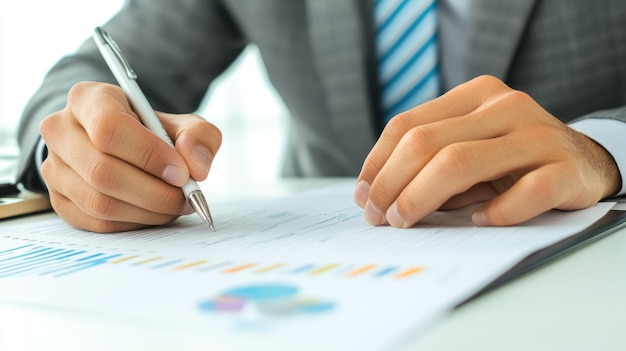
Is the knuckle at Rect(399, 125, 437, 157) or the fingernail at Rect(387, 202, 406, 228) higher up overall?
the knuckle at Rect(399, 125, 437, 157)

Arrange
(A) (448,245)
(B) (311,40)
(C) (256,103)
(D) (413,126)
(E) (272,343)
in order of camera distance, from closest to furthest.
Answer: (E) (272,343) < (A) (448,245) < (D) (413,126) < (B) (311,40) < (C) (256,103)

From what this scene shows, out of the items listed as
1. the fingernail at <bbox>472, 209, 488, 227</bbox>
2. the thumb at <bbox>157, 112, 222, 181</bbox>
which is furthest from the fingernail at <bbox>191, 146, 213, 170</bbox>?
the fingernail at <bbox>472, 209, 488, 227</bbox>

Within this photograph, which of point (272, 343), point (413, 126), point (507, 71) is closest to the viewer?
point (272, 343)

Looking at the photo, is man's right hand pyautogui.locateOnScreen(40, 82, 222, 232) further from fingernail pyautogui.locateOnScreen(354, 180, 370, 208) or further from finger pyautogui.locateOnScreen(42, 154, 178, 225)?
fingernail pyautogui.locateOnScreen(354, 180, 370, 208)

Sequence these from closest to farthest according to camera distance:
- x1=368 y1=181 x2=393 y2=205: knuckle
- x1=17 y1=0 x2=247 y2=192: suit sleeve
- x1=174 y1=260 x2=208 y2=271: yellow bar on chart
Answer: x1=174 y1=260 x2=208 y2=271: yellow bar on chart → x1=368 y1=181 x2=393 y2=205: knuckle → x1=17 y1=0 x2=247 y2=192: suit sleeve

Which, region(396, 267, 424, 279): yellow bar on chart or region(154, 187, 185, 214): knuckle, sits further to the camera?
region(154, 187, 185, 214): knuckle

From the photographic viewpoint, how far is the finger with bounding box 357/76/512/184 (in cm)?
55

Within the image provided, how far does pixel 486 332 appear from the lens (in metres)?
0.30

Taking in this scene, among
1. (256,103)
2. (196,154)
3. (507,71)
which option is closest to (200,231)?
→ (196,154)

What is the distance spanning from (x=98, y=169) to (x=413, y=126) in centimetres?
27

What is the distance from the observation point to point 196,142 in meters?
0.58

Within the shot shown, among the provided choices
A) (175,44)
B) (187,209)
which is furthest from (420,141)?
(175,44)

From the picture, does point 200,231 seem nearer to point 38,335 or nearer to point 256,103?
point 38,335

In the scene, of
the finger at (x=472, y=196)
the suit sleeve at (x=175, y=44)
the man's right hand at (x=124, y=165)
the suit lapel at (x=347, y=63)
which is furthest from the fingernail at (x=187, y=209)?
the suit sleeve at (x=175, y=44)
